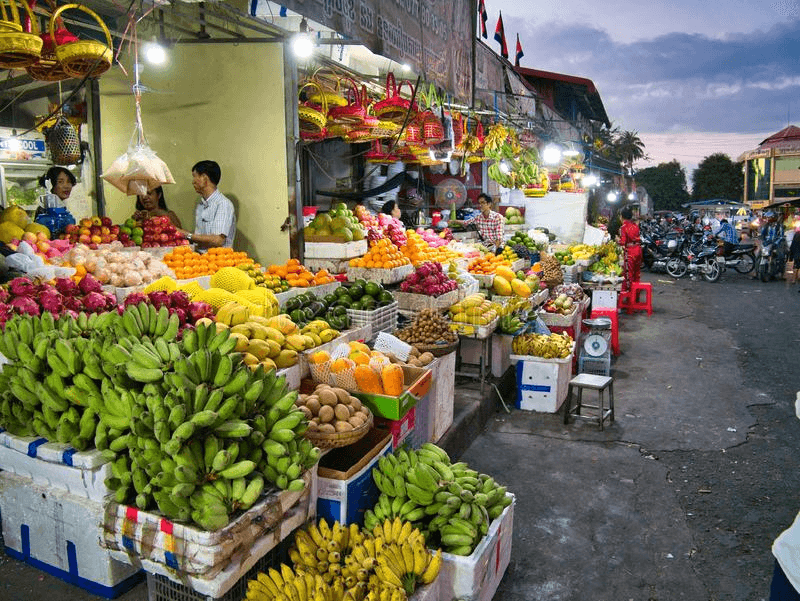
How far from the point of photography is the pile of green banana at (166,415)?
2273mm

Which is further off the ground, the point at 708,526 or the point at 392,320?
the point at 392,320

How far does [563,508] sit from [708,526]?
0.94 metres

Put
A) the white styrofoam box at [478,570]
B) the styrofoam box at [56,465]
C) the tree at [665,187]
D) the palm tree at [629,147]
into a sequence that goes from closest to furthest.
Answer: the styrofoam box at [56,465] < the white styrofoam box at [478,570] < the palm tree at [629,147] < the tree at [665,187]

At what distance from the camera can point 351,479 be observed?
119 inches

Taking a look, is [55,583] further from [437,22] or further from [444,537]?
[437,22]

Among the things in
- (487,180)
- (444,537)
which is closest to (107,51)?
(444,537)

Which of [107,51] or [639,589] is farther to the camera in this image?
[107,51]

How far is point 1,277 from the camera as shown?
3877mm

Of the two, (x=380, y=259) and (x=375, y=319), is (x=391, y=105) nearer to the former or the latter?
→ (x=380, y=259)

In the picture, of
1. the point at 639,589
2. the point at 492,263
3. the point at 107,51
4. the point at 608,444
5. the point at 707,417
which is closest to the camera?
the point at 639,589

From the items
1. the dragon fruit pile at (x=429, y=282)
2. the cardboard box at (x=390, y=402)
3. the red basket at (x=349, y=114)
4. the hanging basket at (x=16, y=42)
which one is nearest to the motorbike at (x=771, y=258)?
the dragon fruit pile at (x=429, y=282)

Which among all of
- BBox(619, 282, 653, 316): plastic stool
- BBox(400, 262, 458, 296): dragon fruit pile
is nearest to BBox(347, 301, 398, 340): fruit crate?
BBox(400, 262, 458, 296): dragon fruit pile

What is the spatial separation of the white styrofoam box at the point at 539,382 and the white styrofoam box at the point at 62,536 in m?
4.32

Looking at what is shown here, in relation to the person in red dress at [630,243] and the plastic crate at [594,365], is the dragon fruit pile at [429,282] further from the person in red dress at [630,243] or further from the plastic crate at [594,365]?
the person in red dress at [630,243]
